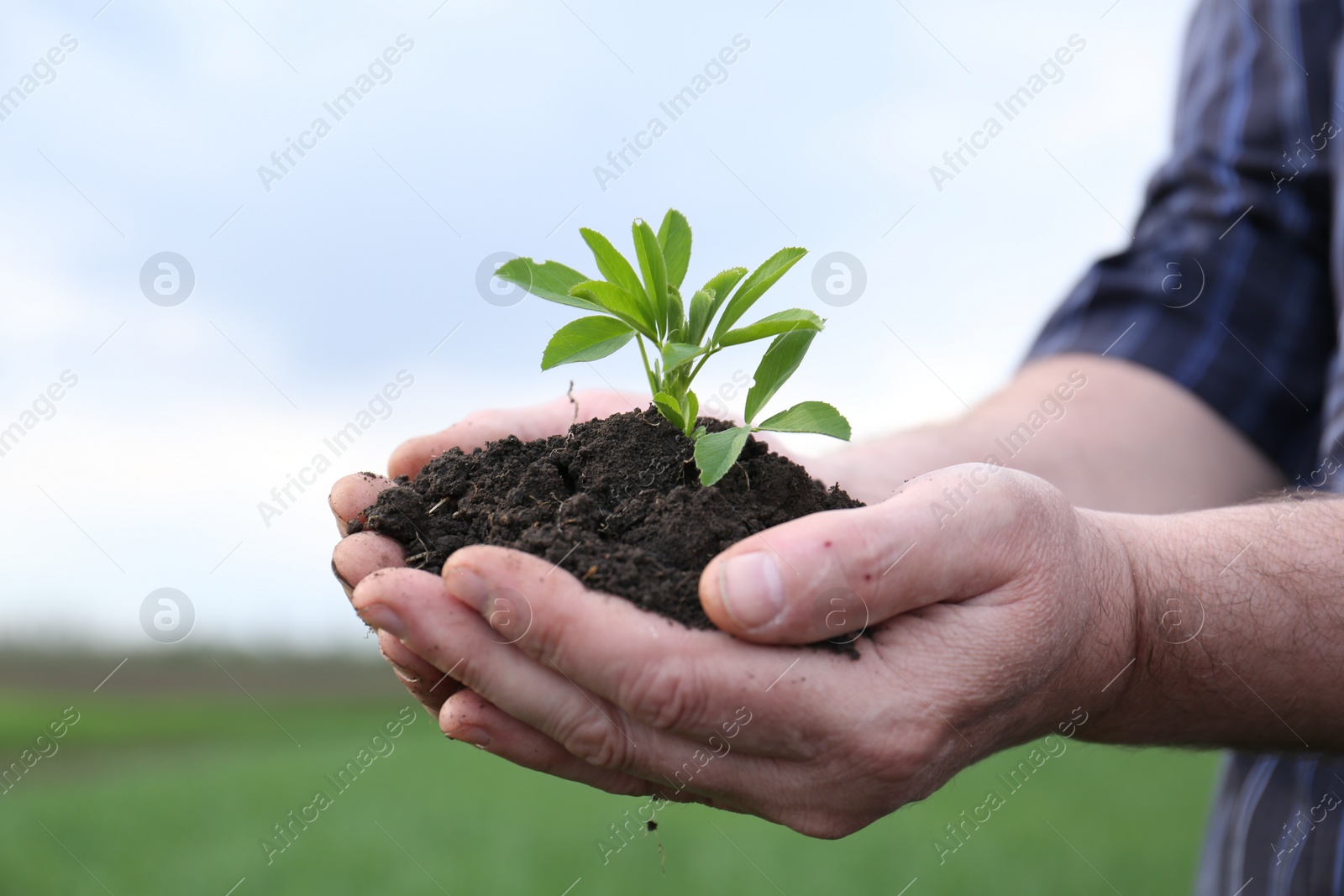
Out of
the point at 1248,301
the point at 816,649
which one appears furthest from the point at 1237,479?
the point at 816,649

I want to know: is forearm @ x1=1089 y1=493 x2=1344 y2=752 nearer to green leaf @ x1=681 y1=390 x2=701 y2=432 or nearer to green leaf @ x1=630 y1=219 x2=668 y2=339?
green leaf @ x1=681 y1=390 x2=701 y2=432

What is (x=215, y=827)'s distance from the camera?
282 inches

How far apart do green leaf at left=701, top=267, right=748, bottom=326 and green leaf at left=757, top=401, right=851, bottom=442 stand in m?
0.26

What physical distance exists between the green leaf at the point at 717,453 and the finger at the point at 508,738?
0.57m

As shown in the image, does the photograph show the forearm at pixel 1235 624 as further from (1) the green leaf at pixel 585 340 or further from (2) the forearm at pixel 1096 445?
(1) the green leaf at pixel 585 340

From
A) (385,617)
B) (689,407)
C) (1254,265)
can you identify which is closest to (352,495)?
(385,617)

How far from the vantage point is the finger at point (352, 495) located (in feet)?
6.37

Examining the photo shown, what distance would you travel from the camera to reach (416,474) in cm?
219

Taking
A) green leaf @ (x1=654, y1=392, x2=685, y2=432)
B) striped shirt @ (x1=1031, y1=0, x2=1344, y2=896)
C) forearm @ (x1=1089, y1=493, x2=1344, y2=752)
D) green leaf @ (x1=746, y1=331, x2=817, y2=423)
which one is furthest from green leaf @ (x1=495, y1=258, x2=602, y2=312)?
striped shirt @ (x1=1031, y1=0, x2=1344, y2=896)

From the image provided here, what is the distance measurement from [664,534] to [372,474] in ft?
2.79

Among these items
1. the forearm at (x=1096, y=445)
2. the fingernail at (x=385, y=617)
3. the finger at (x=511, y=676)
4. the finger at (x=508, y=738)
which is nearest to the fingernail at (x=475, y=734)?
the finger at (x=508, y=738)

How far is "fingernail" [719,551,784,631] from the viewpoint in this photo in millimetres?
1297

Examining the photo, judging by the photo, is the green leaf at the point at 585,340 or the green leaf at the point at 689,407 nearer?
the green leaf at the point at 585,340

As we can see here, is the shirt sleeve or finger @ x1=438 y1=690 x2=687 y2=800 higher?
finger @ x1=438 y1=690 x2=687 y2=800
